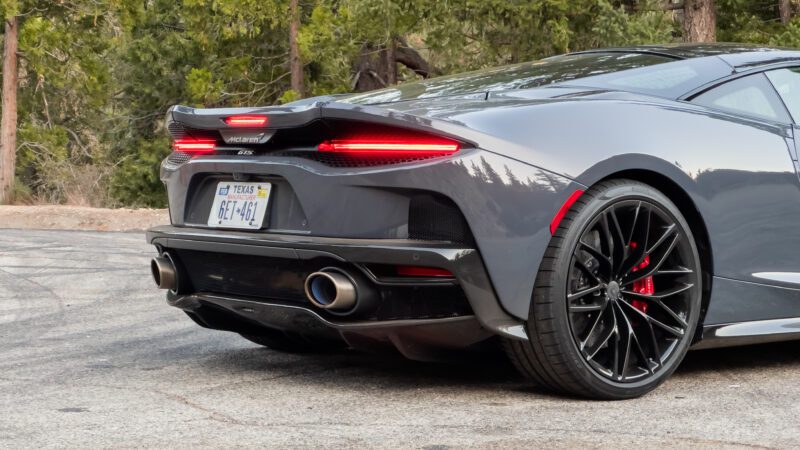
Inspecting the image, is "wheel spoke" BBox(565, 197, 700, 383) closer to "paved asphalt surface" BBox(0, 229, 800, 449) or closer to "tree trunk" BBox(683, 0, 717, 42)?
"paved asphalt surface" BBox(0, 229, 800, 449)

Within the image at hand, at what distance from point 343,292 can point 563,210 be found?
817 millimetres

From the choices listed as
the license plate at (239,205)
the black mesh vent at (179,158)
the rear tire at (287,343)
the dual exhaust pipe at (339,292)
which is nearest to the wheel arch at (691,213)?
the dual exhaust pipe at (339,292)

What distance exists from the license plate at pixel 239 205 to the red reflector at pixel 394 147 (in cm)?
38

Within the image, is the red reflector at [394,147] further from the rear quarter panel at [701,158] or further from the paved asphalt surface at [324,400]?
the paved asphalt surface at [324,400]

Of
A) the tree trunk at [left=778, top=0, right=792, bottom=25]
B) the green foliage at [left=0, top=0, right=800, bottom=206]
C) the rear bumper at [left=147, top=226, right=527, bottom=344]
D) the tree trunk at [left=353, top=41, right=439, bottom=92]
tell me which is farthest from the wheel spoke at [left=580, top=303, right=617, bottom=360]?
the tree trunk at [left=353, top=41, right=439, bottom=92]

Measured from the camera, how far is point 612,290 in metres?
4.48

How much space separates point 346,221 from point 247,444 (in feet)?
3.03

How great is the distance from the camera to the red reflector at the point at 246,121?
14.9 feet

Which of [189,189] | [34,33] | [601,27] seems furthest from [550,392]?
[34,33]

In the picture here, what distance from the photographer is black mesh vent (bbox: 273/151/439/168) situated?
4.23 m

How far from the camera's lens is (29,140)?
28.9 m

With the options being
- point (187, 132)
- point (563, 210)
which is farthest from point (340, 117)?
point (187, 132)

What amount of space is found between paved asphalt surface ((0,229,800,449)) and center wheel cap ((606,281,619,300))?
1.26 feet

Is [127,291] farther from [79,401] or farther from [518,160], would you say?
[518,160]
